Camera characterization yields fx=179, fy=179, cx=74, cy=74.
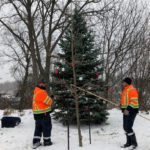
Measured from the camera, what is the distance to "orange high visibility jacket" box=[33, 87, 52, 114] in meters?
5.12

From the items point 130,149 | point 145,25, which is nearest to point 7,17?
point 145,25

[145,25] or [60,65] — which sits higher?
[145,25]

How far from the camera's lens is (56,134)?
253 inches

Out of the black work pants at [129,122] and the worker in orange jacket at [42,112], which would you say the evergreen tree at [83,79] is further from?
the black work pants at [129,122]

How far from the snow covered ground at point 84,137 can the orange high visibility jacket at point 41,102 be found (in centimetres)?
106

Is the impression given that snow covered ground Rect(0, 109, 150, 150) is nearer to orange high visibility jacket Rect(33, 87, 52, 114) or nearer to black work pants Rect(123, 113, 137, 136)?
black work pants Rect(123, 113, 137, 136)

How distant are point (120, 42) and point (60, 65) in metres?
5.46

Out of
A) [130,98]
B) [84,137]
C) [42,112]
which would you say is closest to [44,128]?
[42,112]

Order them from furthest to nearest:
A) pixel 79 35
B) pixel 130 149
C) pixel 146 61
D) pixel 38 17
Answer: pixel 38 17
pixel 146 61
pixel 79 35
pixel 130 149

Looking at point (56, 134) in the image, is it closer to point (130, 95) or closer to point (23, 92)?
point (130, 95)

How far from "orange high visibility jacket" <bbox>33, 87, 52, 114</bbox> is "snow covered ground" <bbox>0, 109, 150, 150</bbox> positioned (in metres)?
1.06

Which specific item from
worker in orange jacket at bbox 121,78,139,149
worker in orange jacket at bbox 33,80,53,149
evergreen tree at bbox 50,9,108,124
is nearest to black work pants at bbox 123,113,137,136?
worker in orange jacket at bbox 121,78,139,149

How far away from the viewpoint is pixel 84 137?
604 cm

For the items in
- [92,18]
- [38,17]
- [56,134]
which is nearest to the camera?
[56,134]
